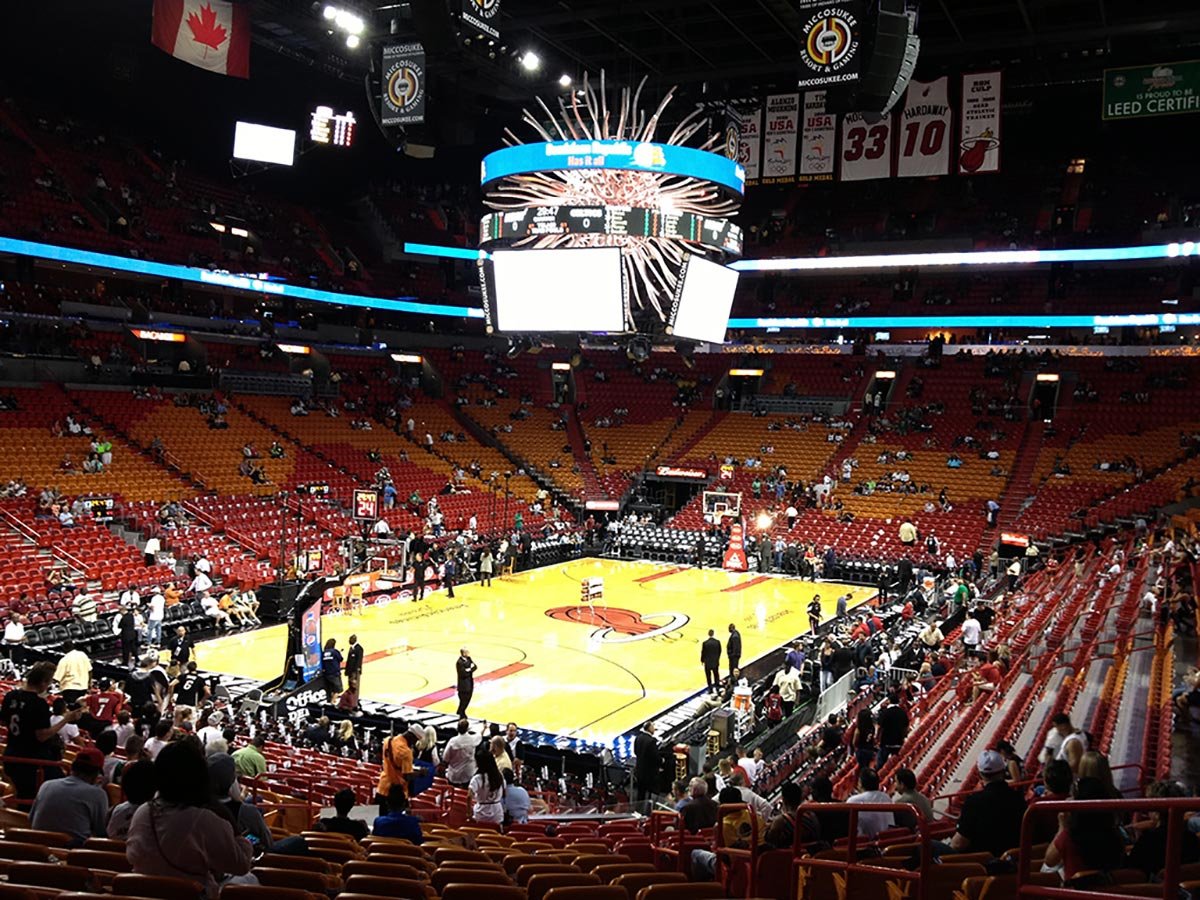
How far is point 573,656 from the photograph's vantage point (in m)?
19.6

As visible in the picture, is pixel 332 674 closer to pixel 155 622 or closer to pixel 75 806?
pixel 155 622

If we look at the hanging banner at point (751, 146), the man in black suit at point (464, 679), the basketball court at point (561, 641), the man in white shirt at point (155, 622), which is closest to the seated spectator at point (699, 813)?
the basketball court at point (561, 641)

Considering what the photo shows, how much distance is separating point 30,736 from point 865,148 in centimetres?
2788

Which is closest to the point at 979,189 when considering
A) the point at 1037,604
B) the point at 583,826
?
the point at 1037,604

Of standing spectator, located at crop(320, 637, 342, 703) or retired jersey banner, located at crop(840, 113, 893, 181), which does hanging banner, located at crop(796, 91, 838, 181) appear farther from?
standing spectator, located at crop(320, 637, 342, 703)

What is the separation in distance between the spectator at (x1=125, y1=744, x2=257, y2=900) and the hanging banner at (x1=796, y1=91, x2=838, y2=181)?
28940mm

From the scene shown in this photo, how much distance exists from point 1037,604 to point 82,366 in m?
26.7

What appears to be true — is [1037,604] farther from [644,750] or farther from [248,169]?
[248,169]

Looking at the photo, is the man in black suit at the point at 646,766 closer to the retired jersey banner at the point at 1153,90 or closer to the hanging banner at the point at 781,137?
the retired jersey banner at the point at 1153,90

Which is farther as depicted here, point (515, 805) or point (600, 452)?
point (600, 452)

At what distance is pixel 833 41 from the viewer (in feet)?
49.1

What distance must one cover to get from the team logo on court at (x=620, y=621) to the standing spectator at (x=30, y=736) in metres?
14.6

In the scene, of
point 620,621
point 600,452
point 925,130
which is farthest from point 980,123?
point 600,452

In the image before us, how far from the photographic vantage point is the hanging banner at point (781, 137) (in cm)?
3000
